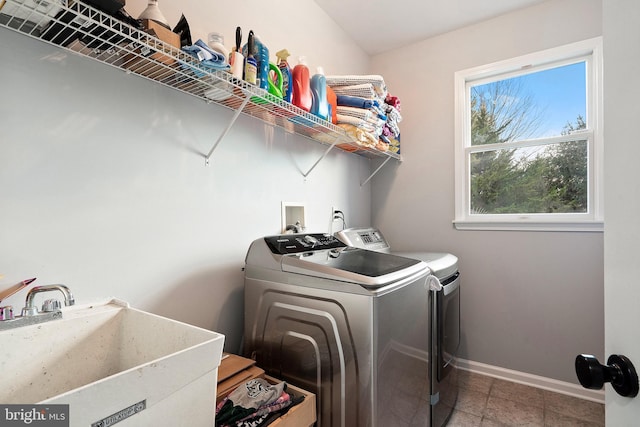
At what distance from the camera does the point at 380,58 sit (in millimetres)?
2832

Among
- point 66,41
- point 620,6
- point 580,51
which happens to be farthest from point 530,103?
point 66,41

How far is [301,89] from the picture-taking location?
158 centimetres

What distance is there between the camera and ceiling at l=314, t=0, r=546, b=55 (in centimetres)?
215

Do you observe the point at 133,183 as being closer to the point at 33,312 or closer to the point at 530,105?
the point at 33,312

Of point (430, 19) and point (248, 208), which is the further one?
point (430, 19)

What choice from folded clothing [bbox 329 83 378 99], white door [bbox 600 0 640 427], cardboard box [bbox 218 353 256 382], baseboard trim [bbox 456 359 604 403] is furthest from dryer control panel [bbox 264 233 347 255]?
baseboard trim [bbox 456 359 604 403]

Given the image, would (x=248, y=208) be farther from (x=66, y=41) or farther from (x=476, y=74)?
(x=476, y=74)

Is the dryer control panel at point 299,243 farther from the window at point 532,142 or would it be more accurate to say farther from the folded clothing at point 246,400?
the window at point 532,142

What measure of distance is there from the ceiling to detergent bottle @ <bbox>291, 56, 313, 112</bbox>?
0.92 m

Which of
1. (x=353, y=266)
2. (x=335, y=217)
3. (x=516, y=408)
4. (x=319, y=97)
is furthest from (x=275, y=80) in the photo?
(x=516, y=408)

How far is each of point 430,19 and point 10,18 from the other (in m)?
2.49

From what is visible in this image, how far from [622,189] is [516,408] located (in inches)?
83.3

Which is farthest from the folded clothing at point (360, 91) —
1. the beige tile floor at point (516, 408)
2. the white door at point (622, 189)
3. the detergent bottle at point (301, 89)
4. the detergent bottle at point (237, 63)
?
the beige tile floor at point (516, 408)

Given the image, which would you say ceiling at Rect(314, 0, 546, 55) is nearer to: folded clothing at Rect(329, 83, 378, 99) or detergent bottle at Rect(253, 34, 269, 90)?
folded clothing at Rect(329, 83, 378, 99)
